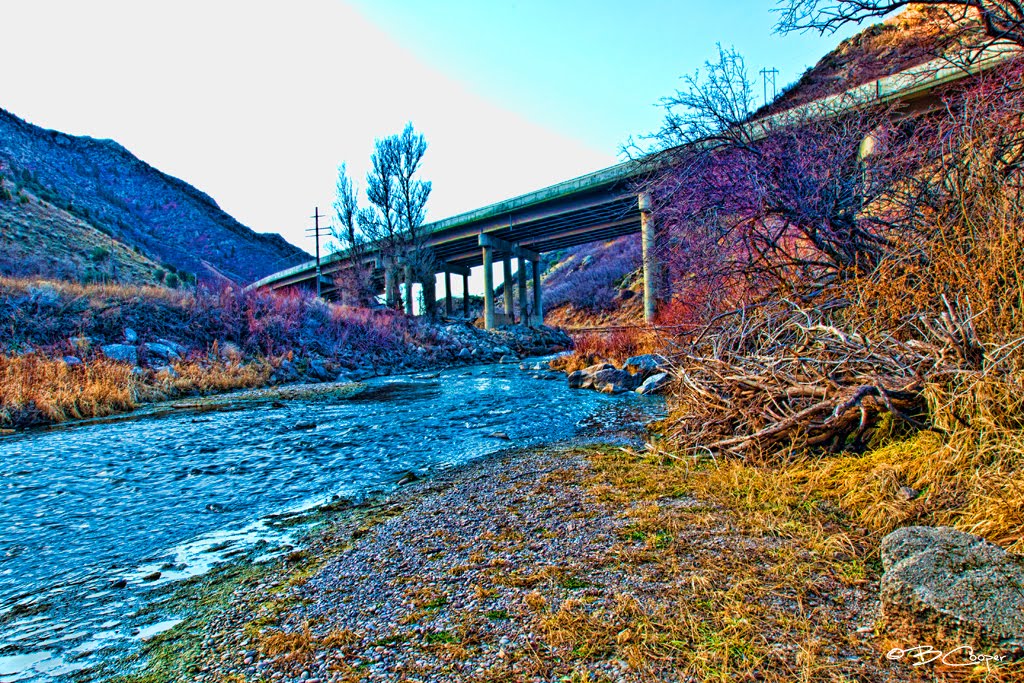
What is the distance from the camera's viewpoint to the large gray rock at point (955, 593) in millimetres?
1507

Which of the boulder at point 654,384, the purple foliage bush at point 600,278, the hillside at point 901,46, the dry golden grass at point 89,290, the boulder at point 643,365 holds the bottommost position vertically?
the boulder at point 654,384

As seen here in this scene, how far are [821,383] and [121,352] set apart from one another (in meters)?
13.4

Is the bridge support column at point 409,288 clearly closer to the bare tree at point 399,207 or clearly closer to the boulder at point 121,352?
the bare tree at point 399,207

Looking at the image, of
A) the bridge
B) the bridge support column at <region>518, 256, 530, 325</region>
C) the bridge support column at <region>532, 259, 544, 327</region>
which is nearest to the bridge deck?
the bridge

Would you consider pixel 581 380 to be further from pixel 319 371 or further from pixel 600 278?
pixel 600 278

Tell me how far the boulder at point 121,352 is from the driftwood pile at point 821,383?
39.2ft

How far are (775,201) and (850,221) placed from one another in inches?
29.5

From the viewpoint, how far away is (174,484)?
14.1ft

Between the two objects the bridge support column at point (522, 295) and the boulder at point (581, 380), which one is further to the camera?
the bridge support column at point (522, 295)

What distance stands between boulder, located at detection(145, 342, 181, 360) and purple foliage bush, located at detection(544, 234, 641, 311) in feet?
105

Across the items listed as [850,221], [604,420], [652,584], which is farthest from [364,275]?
[652,584]

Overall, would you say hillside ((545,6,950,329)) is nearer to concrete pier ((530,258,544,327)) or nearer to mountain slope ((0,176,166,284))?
concrete pier ((530,258,544,327))

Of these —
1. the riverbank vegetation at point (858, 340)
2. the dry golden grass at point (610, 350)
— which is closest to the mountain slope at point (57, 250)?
the dry golden grass at point (610, 350)

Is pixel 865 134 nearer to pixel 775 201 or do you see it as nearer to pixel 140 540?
pixel 775 201
